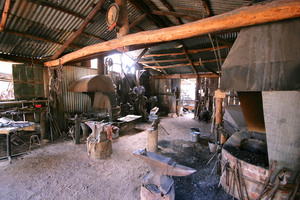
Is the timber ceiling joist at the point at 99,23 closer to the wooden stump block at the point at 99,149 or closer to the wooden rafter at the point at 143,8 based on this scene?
the wooden rafter at the point at 143,8

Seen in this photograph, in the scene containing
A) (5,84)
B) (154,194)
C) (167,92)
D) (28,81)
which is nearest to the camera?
(154,194)

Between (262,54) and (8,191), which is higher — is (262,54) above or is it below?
above

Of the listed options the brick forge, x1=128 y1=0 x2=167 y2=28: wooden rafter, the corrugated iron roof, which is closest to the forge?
the brick forge

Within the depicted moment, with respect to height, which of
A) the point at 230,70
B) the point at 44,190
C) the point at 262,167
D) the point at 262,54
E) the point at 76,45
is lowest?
the point at 44,190

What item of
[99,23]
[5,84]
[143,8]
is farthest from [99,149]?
[5,84]

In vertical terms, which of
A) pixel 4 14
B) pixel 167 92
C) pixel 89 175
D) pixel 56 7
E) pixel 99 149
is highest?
pixel 56 7

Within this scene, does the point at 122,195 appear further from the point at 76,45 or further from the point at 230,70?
the point at 76,45

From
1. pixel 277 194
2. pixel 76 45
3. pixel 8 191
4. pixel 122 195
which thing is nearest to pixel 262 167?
pixel 277 194

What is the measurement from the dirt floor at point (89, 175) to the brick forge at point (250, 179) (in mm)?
303

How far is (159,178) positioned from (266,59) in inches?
111

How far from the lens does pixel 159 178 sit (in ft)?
8.62

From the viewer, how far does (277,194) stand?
250 centimetres

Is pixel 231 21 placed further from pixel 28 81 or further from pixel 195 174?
pixel 28 81

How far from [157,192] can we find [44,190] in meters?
2.83
